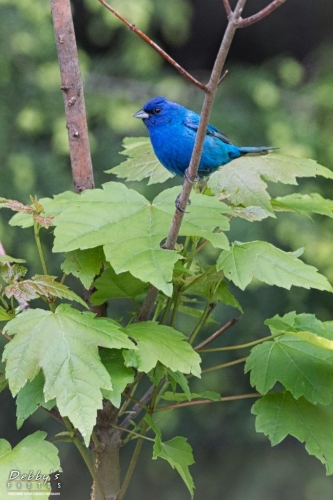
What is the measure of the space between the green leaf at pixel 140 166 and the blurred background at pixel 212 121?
0.79m

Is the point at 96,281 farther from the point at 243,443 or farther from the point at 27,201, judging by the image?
the point at 243,443

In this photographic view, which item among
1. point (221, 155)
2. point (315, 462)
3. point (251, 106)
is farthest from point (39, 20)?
point (315, 462)

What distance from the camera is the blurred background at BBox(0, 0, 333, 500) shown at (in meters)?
1.98

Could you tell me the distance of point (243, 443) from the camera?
7.55ft

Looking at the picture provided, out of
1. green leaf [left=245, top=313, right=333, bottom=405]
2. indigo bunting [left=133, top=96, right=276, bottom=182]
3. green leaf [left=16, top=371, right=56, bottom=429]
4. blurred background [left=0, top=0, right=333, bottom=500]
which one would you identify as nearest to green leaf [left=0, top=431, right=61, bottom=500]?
green leaf [left=16, top=371, right=56, bottom=429]

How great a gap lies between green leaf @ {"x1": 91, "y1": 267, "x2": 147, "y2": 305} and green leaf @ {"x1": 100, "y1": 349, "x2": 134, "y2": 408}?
0.09 metres

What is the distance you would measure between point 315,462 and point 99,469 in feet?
5.77

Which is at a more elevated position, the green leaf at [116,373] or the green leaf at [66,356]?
the green leaf at [66,356]

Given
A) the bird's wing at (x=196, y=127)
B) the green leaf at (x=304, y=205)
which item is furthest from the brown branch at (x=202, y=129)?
the bird's wing at (x=196, y=127)

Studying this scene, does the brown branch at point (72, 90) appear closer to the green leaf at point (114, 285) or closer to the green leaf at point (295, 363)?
the green leaf at point (114, 285)

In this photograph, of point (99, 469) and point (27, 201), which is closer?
point (99, 469)

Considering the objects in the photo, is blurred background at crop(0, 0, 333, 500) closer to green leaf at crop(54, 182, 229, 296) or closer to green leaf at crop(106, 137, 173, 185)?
green leaf at crop(106, 137, 173, 185)

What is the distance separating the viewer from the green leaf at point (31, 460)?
68 cm

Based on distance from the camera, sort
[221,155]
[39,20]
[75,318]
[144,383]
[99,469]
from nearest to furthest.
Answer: [75,318], [99,469], [221,155], [39,20], [144,383]
